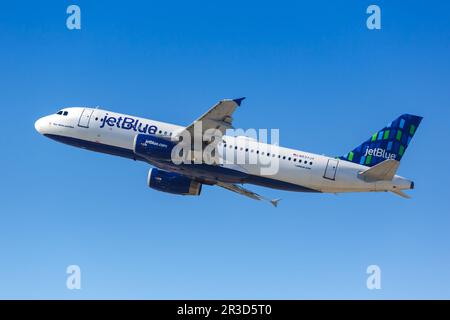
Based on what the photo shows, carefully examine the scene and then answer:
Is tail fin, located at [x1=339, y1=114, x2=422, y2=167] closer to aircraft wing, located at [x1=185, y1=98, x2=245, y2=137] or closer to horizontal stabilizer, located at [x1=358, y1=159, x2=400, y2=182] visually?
horizontal stabilizer, located at [x1=358, y1=159, x2=400, y2=182]

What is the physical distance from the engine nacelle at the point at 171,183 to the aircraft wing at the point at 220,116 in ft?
22.7

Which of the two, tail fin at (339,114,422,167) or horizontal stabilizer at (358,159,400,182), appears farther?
tail fin at (339,114,422,167)

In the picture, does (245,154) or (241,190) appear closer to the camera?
(245,154)

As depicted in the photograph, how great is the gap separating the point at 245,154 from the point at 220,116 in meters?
5.07

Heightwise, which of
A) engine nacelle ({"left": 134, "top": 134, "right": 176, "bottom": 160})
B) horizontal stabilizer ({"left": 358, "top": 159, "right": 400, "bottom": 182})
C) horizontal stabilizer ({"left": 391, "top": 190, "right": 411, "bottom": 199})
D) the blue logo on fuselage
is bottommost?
horizontal stabilizer ({"left": 391, "top": 190, "right": 411, "bottom": 199})

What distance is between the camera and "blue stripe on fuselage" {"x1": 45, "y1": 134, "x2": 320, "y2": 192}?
50125 mm

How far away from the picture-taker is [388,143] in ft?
172

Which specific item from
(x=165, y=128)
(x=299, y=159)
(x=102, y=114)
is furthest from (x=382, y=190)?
(x=102, y=114)

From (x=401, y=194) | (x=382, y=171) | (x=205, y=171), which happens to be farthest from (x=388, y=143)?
(x=205, y=171)

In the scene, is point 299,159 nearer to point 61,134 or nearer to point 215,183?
point 215,183

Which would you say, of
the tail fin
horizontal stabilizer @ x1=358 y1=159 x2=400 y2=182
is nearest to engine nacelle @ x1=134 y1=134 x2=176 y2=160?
the tail fin

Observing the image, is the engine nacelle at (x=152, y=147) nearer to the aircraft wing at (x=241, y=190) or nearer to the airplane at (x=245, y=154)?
the airplane at (x=245, y=154)

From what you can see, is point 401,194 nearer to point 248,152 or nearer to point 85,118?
point 248,152

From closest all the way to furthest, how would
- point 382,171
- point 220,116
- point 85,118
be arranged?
point 220,116, point 382,171, point 85,118
